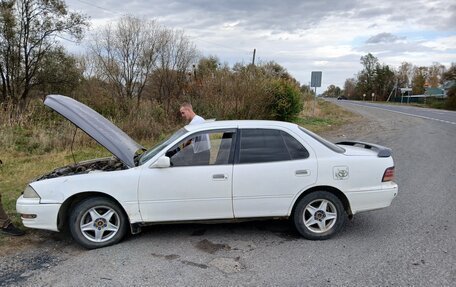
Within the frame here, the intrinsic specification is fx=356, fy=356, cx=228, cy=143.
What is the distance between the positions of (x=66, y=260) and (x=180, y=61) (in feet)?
50.8

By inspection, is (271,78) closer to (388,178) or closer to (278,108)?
(278,108)

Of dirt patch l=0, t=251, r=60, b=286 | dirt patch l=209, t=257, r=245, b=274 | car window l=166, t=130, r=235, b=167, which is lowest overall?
dirt patch l=0, t=251, r=60, b=286

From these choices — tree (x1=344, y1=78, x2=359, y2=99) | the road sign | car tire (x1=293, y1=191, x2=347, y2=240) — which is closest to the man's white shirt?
car tire (x1=293, y1=191, x2=347, y2=240)

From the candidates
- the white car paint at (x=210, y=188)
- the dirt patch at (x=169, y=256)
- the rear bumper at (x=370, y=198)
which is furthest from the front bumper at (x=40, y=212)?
the rear bumper at (x=370, y=198)

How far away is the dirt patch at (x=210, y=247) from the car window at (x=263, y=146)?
3.40 feet

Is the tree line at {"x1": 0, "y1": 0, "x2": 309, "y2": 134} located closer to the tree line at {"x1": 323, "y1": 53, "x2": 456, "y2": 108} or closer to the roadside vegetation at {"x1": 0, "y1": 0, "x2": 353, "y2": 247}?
the roadside vegetation at {"x1": 0, "y1": 0, "x2": 353, "y2": 247}

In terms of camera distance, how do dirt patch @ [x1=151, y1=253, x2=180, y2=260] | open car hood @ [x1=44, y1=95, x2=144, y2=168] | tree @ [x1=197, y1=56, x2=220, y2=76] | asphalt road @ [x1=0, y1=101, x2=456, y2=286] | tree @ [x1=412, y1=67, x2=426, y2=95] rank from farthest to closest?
tree @ [x1=412, y1=67, x2=426, y2=95]
tree @ [x1=197, y1=56, x2=220, y2=76]
open car hood @ [x1=44, y1=95, x2=144, y2=168]
dirt patch @ [x1=151, y1=253, x2=180, y2=260]
asphalt road @ [x1=0, y1=101, x2=456, y2=286]

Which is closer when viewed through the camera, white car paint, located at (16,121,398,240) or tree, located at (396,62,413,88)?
white car paint, located at (16,121,398,240)

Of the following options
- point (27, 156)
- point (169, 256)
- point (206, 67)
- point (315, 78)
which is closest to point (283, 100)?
point (206, 67)

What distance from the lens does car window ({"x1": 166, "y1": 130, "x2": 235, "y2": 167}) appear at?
4273 mm

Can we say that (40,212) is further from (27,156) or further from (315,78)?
(315,78)

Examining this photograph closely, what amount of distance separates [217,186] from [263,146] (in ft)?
2.47

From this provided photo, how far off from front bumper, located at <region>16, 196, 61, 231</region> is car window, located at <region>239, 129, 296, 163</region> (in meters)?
2.29

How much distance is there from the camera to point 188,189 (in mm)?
4176
